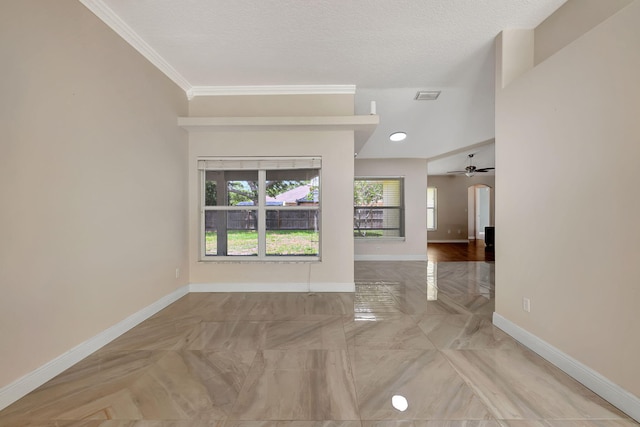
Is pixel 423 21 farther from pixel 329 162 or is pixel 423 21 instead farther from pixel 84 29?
pixel 84 29

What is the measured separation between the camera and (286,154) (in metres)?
3.88

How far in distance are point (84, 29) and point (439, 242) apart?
10.6 metres

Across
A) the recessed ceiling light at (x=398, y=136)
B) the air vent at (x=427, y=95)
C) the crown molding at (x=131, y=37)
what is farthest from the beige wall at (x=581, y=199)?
the crown molding at (x=131, y=37)

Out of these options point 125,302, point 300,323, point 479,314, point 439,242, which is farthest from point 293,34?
point 439,242

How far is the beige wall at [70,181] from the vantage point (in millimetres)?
1654

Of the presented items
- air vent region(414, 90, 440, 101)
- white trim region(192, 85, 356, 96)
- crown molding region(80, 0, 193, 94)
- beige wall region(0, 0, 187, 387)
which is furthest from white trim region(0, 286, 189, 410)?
air vent region(414, 90, 440, 101)

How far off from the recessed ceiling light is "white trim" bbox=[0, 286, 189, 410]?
475cm

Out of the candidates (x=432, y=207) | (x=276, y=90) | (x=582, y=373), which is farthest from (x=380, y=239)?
(x=582, y=373)

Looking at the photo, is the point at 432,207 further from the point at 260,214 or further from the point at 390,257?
the point at 260,214

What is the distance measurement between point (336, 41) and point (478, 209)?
1007 cm

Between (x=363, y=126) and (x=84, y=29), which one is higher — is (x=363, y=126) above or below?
below

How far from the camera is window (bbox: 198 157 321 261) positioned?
157 inches

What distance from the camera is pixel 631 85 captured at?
5.08 feet

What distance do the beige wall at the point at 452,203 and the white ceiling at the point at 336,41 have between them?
6262 mm
